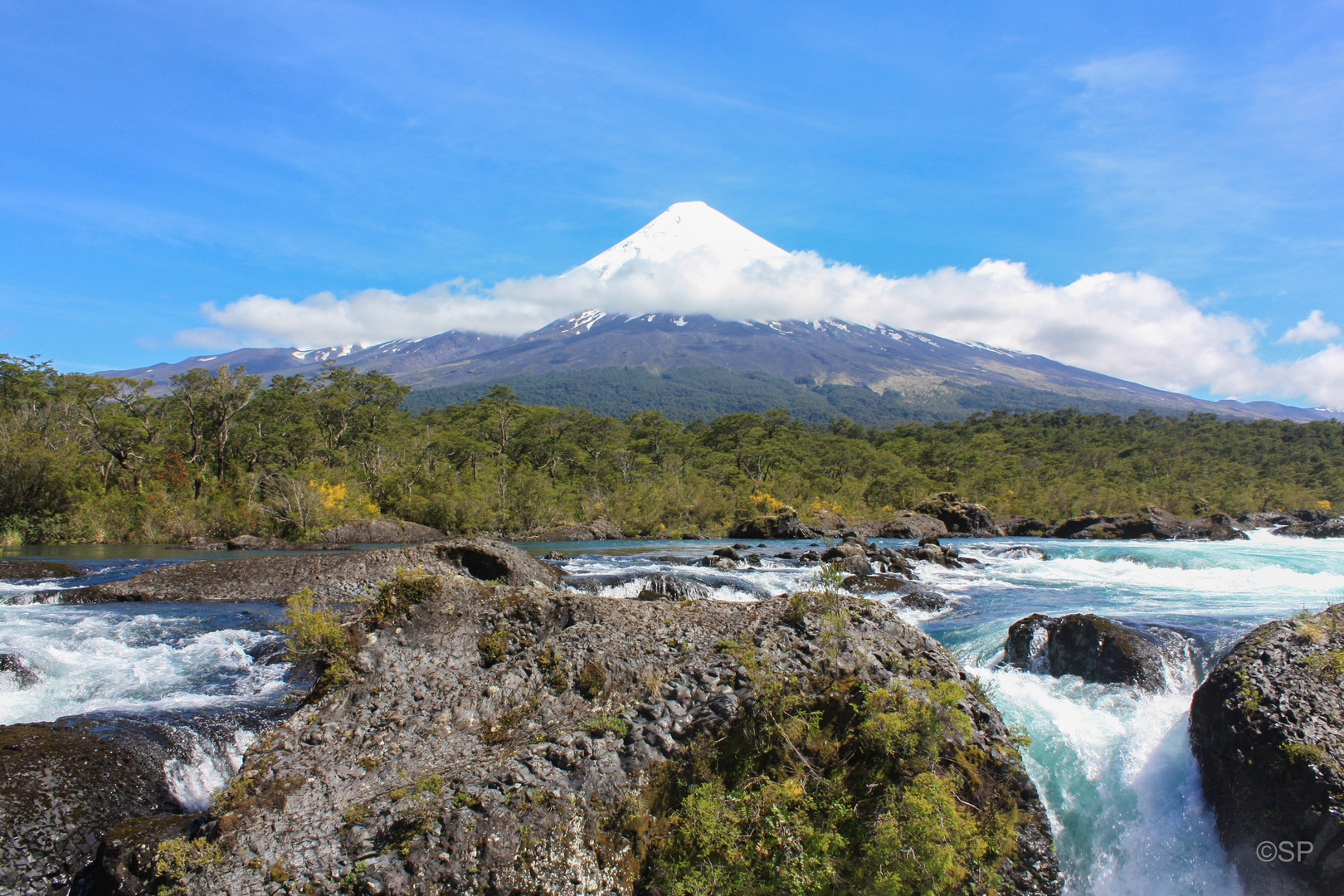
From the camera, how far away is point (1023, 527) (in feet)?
139

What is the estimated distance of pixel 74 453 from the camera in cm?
3080

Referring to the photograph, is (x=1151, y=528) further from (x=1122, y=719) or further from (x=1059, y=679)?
(x=1122, y=719)

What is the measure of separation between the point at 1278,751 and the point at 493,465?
157 feet

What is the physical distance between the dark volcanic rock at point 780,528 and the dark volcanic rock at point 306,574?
89.9 ft

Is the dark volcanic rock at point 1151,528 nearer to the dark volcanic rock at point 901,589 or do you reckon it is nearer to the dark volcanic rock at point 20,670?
the dark volcanic rock at point 901,589

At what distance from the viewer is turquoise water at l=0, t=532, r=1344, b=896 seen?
15.4 feet

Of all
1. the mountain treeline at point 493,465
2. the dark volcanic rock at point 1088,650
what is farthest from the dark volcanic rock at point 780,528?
the dark volcanic rock at point 1088,650

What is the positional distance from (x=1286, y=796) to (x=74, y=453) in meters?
41.8

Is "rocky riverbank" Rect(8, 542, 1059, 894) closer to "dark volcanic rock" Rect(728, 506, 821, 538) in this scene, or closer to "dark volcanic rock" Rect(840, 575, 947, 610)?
"dark volcanic rock" Rect(840, 575, 947, 610)

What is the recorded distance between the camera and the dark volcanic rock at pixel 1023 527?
41156 millimetres

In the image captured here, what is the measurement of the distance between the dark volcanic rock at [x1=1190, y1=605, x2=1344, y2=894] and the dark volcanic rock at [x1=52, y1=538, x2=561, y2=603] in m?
8.28

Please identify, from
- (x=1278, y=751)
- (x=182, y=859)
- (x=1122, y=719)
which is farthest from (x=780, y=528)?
(x=182, y=859)

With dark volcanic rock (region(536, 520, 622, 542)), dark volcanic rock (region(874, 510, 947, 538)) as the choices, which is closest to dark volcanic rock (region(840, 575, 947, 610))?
dark volcanic rock (region(874, 510, 947, 538))

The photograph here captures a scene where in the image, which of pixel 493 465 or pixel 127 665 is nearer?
pixel 127 665
